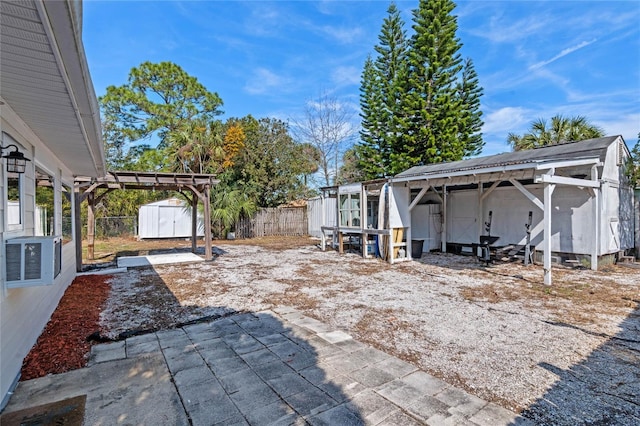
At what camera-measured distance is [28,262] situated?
2588 millimetres

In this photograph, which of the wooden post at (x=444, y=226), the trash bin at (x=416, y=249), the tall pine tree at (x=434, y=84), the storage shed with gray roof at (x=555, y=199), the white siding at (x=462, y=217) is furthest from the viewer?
the tall pine tree at (x=434, y=84)

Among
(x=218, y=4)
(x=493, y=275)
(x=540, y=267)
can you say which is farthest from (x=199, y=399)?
(x=218, y=4)

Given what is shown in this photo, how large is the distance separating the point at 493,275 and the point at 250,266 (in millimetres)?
5799

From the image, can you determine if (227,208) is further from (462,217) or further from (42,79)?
(42,79)

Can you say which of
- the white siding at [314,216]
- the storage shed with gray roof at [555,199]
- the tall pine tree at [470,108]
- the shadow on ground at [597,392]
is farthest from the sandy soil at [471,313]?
the tall pine tree at [470,108]

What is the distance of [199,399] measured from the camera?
2262 millimetres

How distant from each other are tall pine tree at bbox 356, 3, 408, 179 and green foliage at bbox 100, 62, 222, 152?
11.0m

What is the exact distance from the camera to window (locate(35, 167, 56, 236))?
3.82m

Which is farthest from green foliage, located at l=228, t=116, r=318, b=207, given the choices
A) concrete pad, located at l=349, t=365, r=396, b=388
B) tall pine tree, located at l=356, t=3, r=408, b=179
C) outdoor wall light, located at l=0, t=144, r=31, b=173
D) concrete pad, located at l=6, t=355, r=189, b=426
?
concrete pad, located at l=349, t=365, r=396, b=388

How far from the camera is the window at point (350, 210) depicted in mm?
10336

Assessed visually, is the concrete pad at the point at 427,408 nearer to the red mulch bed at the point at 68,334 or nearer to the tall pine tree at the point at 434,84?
the red mulch bed at the point at 68,334

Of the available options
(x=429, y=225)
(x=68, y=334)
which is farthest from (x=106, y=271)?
(x=429, y=225)

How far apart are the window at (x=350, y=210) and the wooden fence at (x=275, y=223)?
6.49 metres

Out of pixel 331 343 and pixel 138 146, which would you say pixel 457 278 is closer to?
pixel 331 343
